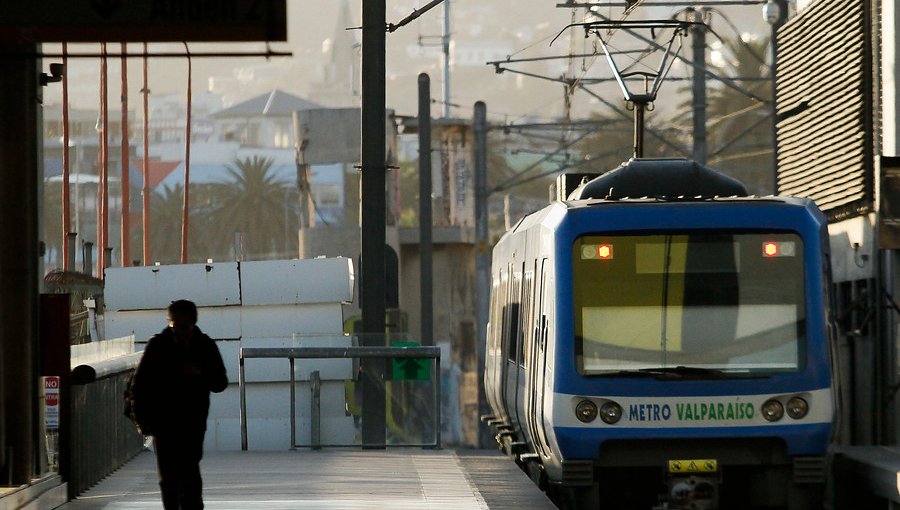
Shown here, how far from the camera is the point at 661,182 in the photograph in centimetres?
1608

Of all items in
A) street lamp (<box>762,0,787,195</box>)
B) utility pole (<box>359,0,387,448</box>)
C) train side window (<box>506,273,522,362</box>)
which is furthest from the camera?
street lamp (<box>762,0,787,195</box>)

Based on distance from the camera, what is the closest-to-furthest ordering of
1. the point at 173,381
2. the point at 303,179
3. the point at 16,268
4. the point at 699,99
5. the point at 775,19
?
the point at 173,381
the point at 16,268
the point at 775,19
the point at 699,99
the point at 303,179

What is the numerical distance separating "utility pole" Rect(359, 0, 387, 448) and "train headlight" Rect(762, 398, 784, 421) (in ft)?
22.5

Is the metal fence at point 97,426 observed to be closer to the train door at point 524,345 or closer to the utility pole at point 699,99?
the train door at point 524,345

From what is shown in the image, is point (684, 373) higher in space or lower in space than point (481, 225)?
lower

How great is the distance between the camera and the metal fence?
1334cm

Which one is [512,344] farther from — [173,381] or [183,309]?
[183,309]

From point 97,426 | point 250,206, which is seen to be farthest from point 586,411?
point 250,206

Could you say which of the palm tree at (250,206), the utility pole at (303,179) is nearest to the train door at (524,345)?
the utility pole at (303,179)

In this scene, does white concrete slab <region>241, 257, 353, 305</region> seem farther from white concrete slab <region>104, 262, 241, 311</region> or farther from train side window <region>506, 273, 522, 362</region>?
train side window <region>506, 273, 522, 362</region>

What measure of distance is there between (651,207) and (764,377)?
5.04 feet

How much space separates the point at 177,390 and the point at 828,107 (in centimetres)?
1297

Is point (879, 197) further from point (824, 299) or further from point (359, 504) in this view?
point (359, 504)

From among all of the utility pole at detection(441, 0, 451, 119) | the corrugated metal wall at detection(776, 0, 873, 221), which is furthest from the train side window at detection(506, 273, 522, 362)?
the utility pole at detection(441, 0, 451, 119)
